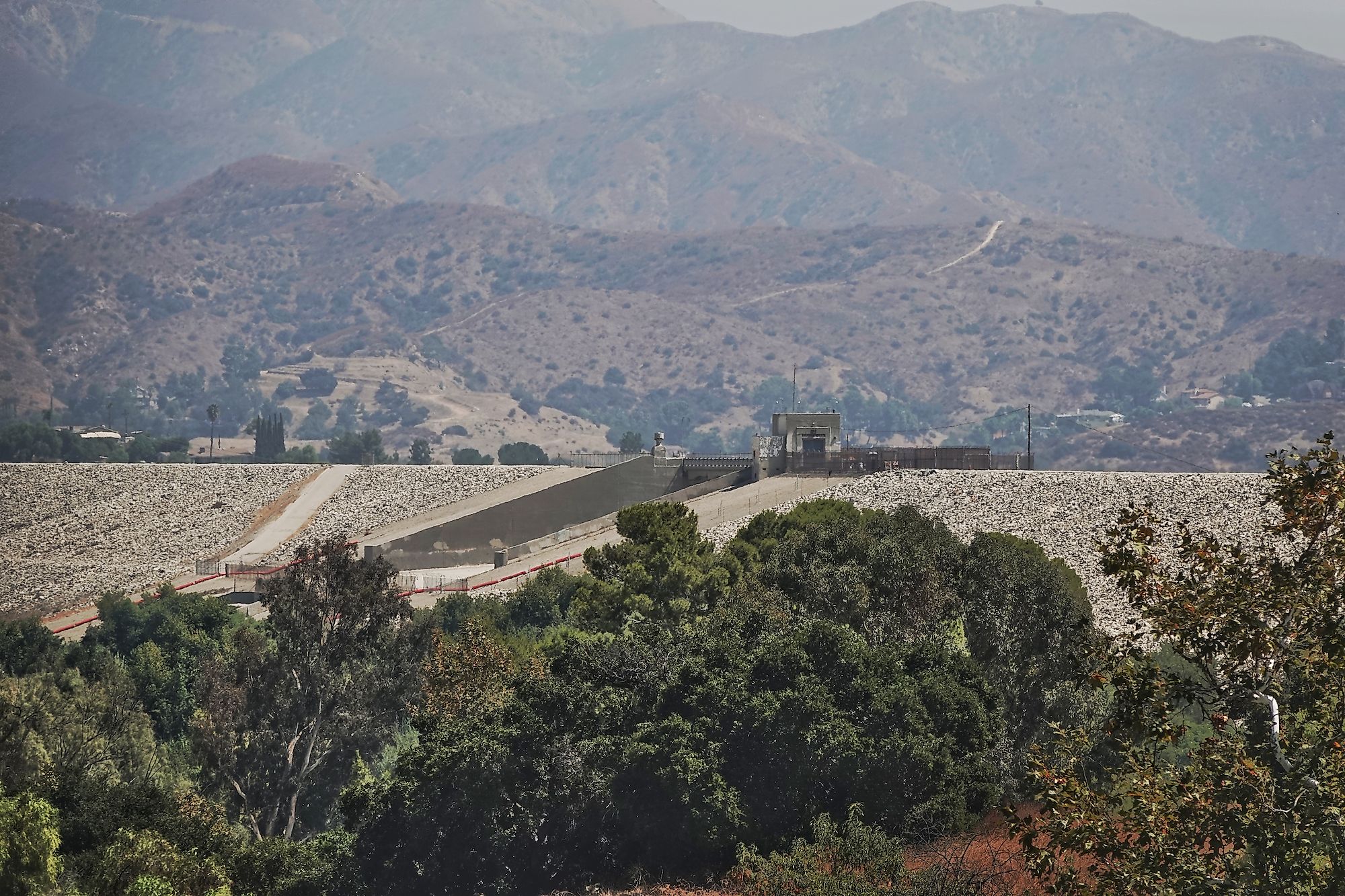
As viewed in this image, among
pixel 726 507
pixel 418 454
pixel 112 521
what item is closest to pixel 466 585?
pixel 726 507

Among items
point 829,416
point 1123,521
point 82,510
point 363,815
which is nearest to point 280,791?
point 363,815

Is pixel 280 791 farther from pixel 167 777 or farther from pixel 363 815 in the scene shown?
pixel 363 815

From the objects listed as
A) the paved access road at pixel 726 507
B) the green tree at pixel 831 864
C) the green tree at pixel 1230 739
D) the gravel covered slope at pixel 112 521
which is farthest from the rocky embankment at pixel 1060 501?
the green tree at pixel 1230 739

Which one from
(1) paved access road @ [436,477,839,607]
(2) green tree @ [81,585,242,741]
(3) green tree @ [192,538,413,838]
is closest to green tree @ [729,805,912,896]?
(3) green tree @ [192,538,413,838]

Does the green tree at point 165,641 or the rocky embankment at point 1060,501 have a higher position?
the rocky embankment at point 1060,501

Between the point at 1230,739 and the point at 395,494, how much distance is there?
93.3 metres

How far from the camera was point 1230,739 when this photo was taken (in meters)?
19.0

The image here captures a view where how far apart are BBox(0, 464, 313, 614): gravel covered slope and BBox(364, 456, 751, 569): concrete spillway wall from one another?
15130mm

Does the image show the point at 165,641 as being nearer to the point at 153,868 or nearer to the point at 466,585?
the point at 466,585

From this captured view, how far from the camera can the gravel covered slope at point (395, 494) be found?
4126 inches

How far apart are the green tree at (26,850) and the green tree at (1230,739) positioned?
18201 millimetres

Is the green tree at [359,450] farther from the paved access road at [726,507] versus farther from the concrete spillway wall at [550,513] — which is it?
the paved access road at [726,507]

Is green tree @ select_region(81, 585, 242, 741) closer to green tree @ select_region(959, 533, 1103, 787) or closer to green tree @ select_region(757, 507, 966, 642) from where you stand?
green tree @ select_region(757, 507, 966, 642)

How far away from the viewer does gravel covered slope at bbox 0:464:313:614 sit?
102 meters
